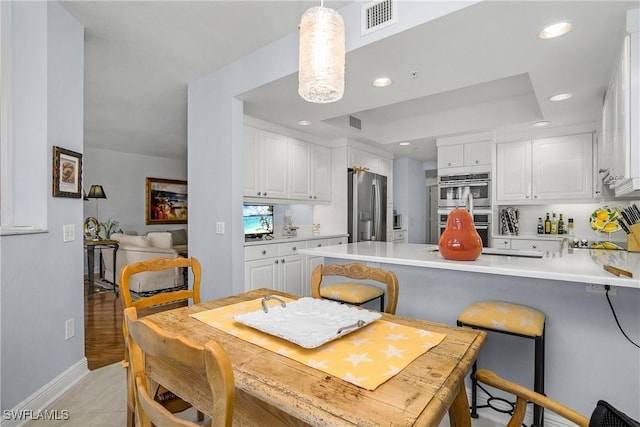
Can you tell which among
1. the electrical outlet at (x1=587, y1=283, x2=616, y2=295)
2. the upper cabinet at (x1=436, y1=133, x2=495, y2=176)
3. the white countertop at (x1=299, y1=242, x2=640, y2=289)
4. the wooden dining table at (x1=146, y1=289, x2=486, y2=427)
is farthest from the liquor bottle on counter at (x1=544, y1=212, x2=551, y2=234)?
the wooden dining table at (x1=146, y1=289, x2=486, y2=427)

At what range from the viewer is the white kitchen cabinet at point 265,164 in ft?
11.7

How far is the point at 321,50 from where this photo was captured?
1.41 metres

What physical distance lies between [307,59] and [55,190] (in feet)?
6.06

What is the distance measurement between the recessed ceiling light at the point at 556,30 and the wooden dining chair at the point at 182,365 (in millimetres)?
2345

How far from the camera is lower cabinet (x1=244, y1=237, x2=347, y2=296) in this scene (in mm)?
3263

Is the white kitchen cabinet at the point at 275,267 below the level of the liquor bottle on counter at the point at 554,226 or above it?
below

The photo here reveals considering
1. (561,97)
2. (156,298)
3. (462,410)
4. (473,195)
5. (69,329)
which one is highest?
(561,97)

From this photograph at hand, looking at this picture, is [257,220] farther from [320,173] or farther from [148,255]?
[148,255]

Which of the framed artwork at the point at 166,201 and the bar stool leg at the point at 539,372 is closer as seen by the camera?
the bar stool leg at the point at 539,372

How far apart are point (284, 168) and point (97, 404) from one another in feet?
9.21

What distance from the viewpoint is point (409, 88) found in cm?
285

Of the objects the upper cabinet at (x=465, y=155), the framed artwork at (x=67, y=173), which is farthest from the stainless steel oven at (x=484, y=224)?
the framed artwork at (x=67, y=173)

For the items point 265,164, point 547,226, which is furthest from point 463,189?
point 265,164

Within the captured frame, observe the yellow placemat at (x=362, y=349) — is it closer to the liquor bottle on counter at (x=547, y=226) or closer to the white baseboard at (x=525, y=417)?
the white baseboard at (x=525, y=417)
